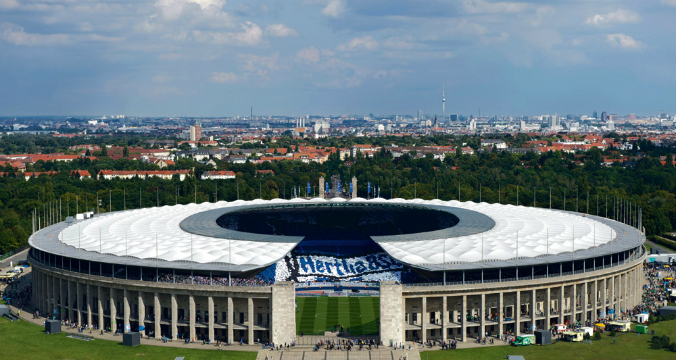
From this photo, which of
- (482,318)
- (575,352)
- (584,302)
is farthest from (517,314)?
(584,302)

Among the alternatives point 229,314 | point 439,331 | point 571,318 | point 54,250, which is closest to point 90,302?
point 54,250

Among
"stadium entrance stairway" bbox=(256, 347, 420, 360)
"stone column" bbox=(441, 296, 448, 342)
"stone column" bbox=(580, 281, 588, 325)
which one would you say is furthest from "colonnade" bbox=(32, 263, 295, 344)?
"stone column" bbox=(580, 281, 588, 325)

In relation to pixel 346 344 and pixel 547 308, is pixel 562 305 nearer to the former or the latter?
pixel 547 308

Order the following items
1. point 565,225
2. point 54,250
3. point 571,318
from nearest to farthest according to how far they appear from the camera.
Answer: point 571,318, point 54,250, point 565,225

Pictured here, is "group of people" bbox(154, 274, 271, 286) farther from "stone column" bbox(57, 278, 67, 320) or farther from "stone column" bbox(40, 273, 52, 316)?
"stone column" bbox(40, 273, 52, 316)

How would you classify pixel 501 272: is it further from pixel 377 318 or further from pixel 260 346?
pixel 260 346

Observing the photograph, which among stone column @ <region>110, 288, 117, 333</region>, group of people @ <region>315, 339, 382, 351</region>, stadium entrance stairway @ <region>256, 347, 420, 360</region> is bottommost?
stadium entrance stairway @ <region>256, 347, 420, 360</region>
